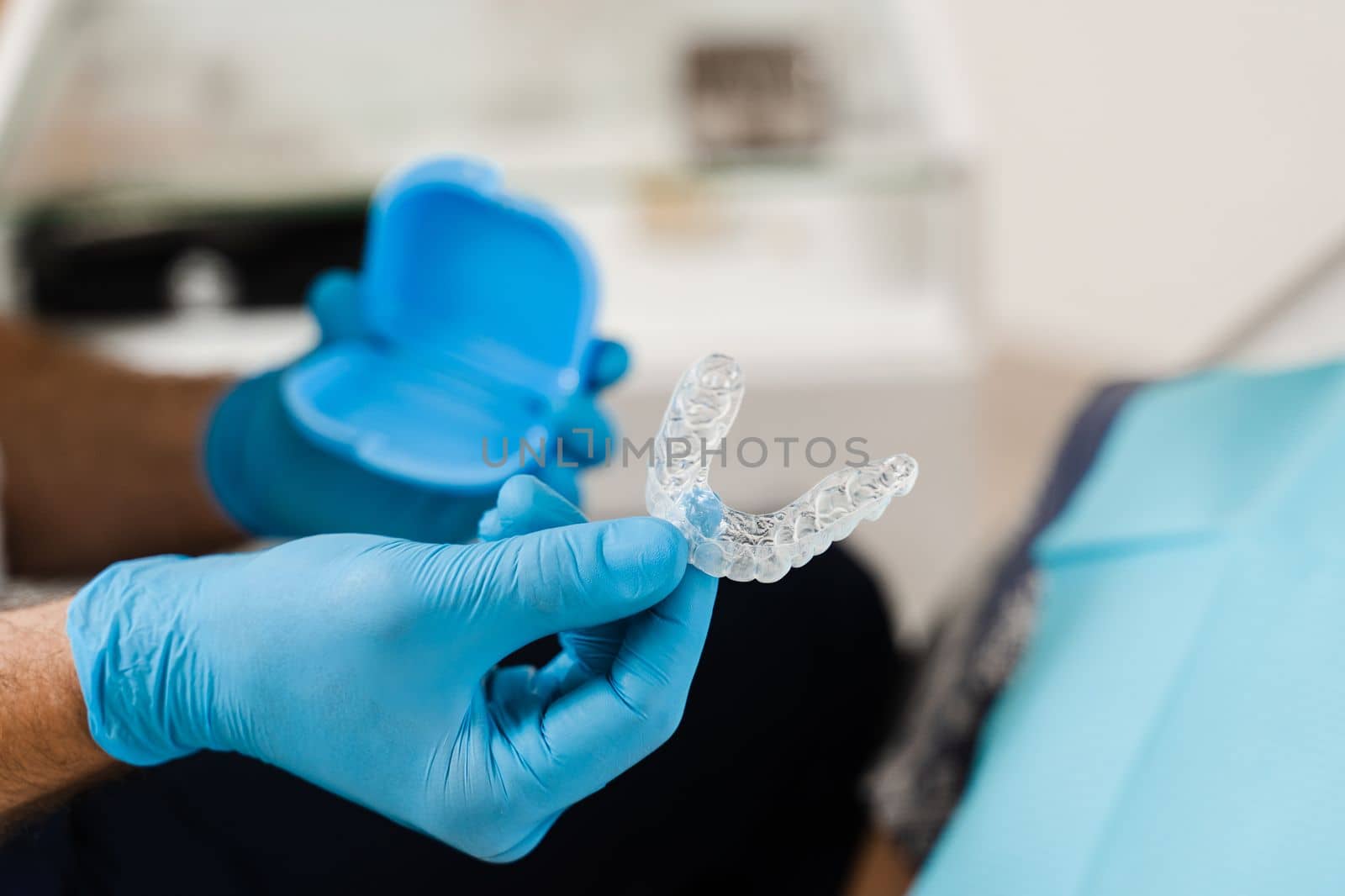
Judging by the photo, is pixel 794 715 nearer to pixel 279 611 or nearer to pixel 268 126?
pixel 279 611

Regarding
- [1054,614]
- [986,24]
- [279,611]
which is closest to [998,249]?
[986,24]

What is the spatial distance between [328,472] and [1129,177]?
4.88 feet

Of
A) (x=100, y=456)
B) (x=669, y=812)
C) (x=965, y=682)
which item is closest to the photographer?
(x=669, y=812)

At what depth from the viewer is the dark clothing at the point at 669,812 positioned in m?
0.64

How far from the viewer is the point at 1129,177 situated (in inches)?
67.9

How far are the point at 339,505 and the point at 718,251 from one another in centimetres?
74

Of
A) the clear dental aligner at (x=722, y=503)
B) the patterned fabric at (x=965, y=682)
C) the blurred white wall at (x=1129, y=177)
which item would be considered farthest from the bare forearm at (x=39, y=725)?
the blurred white wall at (x=1129, y=177)

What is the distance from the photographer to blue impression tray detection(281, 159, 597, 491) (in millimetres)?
847

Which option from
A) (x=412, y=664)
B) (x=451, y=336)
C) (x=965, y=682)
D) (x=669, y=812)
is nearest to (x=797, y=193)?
(x=451, y=336)

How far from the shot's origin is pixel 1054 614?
858 mm

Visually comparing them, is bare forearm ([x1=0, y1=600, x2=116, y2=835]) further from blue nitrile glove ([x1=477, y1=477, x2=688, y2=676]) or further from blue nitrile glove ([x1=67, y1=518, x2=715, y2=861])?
blue nitrile glove ([x1=477, y1=477, x2=688, y2=676])

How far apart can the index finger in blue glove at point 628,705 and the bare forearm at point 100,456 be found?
2.51 feet

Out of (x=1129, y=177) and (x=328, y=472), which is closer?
(x=328, y=472)

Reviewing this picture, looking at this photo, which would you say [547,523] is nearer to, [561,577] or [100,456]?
[561,577]
